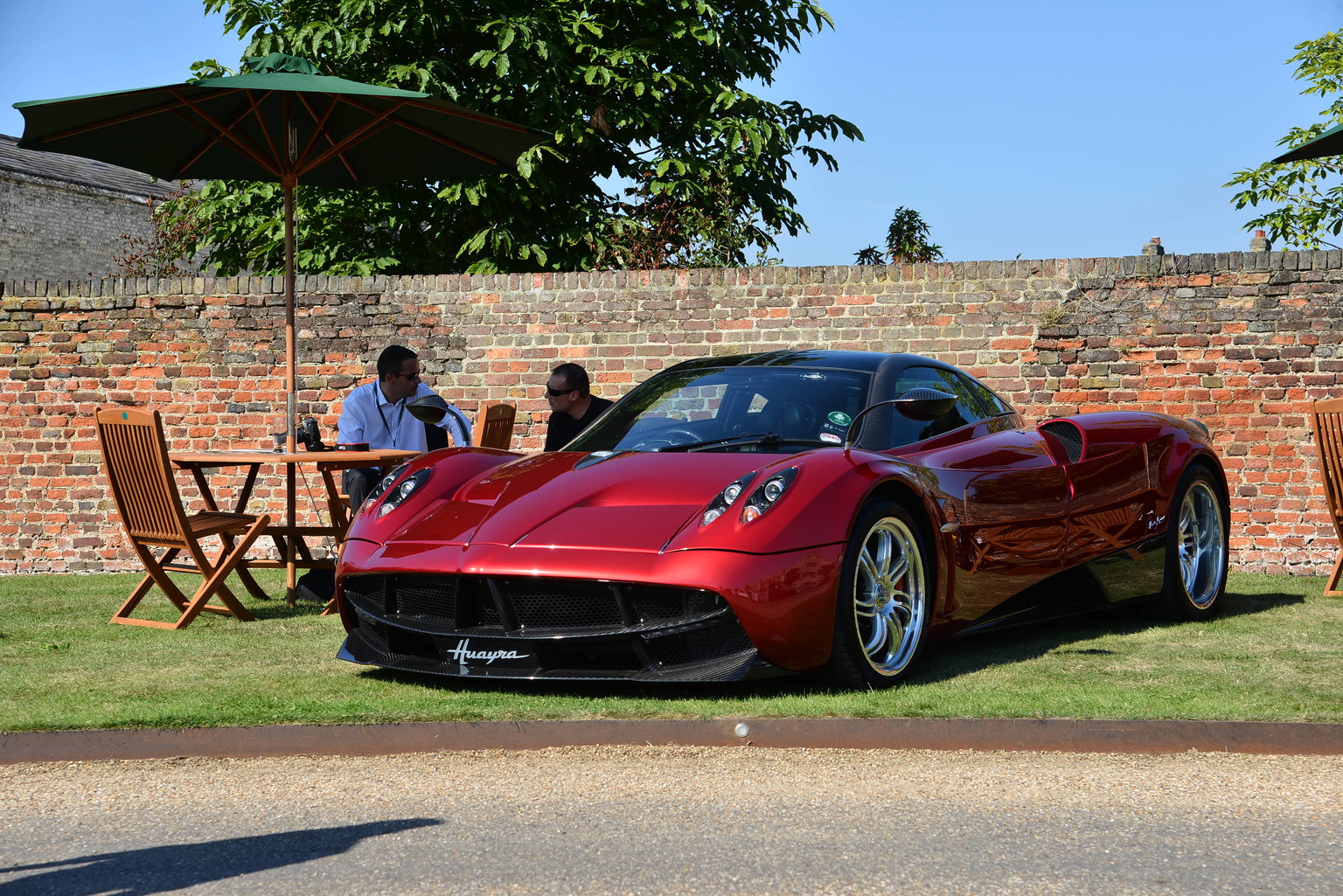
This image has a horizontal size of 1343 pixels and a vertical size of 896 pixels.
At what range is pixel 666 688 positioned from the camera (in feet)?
16.5

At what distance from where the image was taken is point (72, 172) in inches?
1540

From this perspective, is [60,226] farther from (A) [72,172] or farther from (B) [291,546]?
(B) [291,546]

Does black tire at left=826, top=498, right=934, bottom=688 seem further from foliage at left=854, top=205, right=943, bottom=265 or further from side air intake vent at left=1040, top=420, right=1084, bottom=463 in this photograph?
foliage at left=854, top=205, right=943, bottom=265

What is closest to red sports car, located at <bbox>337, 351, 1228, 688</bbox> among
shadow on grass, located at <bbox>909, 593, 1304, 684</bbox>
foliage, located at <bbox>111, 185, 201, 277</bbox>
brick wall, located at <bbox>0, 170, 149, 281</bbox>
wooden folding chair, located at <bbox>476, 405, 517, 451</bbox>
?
shadow on grass, located at <bbox>909, 593, 1304, 684</bbox>

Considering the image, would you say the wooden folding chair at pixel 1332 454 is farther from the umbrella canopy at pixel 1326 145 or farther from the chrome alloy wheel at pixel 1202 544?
the umbrella canopy at pixel 1326 145

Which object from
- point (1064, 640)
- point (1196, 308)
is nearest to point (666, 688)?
point (1064, 640)

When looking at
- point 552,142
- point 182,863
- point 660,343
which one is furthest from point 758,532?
point 552,142

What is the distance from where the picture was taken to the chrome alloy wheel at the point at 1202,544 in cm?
692

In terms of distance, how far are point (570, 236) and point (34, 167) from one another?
83.4 ft

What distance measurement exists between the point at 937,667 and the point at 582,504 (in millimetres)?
1612

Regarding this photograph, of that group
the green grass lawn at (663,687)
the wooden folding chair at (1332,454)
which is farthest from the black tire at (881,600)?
the wooden folding chair at (1332,454)

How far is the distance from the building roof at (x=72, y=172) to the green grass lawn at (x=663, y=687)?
108 ft

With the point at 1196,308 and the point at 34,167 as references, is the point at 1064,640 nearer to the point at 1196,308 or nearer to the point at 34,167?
the point at 1196,308

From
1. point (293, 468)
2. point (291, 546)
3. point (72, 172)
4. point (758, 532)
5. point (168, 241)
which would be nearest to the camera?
point (758, 532)
